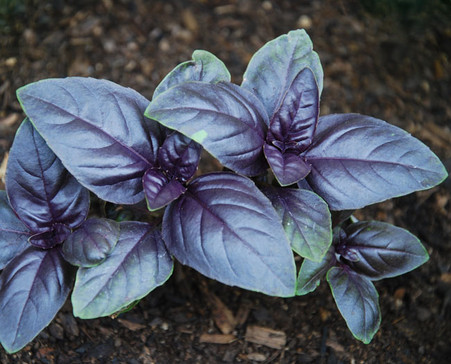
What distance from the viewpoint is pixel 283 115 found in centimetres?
161

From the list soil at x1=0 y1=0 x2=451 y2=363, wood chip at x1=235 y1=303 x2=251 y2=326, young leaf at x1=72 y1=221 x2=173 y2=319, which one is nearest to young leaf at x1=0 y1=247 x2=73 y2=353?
young leaf at x1=72 y1=221 x2=173 y2=319

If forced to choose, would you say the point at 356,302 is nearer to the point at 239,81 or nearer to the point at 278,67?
the point at 278,67

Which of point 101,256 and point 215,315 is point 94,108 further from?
point 215,315

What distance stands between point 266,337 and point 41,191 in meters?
1.07

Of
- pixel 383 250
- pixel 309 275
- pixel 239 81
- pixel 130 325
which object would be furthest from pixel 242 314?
pixel 239 81

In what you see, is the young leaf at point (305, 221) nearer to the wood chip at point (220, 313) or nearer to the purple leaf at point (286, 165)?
the purple leaf at point (286, 165)

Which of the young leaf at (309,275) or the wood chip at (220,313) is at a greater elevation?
the young leaf at (309,275)

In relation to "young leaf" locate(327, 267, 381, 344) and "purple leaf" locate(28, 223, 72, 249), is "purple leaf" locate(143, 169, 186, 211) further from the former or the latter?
"young leaf" locate(327, 267, 381, 344)

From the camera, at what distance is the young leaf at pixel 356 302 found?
5.41 feet

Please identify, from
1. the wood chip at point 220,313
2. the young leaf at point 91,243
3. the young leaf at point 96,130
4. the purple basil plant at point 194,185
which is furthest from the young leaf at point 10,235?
the wood chip at point 220,313

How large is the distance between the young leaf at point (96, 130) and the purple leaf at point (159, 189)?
0.04 meters

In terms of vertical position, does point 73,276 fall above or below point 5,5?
below

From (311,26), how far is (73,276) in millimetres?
2060

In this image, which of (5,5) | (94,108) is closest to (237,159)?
(94,108)
